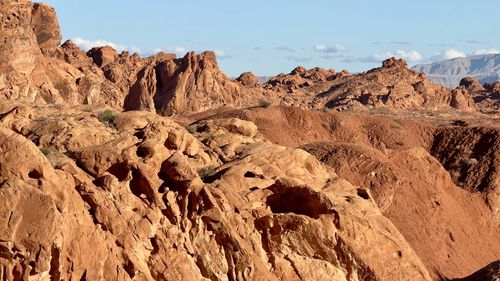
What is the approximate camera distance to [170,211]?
14836mm

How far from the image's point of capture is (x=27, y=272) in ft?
39.9

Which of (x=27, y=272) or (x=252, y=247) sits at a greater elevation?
(x=27, y=272)

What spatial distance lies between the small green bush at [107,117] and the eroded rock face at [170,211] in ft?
0.56

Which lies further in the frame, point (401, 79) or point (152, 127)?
point (401, 79)

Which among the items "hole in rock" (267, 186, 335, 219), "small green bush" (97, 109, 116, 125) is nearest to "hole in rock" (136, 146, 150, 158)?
"hole in rock" (267, 186, 335, 219)

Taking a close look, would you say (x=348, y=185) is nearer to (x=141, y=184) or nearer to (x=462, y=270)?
(x=141, y=184)

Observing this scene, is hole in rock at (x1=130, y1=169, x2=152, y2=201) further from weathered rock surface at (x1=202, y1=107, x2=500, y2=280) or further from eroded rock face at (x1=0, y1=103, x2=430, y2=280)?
weathered rock surface at (x1=202, y1=107, x2=500, y2=280)

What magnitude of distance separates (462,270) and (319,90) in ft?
221

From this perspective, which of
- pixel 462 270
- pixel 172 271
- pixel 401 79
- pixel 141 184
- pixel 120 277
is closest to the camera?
pixel 120 277

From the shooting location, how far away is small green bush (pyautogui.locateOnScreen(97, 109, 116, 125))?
1936 centimetres

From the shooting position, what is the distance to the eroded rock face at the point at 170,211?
1264 centimetres

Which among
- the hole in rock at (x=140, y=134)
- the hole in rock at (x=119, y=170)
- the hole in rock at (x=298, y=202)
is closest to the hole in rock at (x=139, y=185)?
the hole in rock at (x=119, y=170)

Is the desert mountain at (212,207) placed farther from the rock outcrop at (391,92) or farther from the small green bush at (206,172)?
the rock outcrop at (391,92)

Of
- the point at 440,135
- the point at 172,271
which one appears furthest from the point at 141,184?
the point at 440,135
